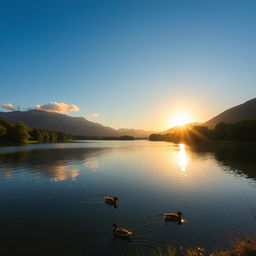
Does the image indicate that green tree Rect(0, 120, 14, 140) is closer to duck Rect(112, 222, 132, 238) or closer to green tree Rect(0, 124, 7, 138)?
green tree Rect(0, 124, 7, 138)

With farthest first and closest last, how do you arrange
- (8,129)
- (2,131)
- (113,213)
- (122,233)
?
(8,129) < (2,131) < (113,213) < (122,233)

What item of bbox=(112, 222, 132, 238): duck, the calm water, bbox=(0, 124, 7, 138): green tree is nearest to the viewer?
the calm water

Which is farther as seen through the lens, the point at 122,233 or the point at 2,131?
the point at 2,131

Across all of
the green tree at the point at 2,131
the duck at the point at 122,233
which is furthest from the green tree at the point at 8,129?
the duck at the point at 122,233

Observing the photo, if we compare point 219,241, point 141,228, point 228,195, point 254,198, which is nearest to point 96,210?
point 141,228

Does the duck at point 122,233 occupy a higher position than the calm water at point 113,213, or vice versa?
the duck at point 122,233

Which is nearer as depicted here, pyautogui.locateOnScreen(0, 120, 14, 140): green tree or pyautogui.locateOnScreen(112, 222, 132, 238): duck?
pyautogui.locateOnScreen(112, 222, 132, 238): duck

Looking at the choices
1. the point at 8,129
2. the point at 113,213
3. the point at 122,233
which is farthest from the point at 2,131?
the point at 122,233

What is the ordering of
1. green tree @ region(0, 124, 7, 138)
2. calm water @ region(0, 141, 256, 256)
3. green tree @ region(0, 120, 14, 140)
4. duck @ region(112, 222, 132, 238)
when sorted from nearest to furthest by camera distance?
calm water @ region(0, 141, 256, 256) → duck @ region(112, 222, 132, 238) → green tree @ region(0, 124, 7, 138) → green tree @ region(0, 120, 14, 140)

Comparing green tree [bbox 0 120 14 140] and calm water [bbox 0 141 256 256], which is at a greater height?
green tree [bbox 0 120 14 140]

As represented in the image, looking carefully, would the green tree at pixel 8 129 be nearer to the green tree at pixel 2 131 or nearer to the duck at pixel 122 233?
the green tree at pixel 2 131

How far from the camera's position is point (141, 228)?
1647 cm

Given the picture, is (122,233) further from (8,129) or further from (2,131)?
(8,129)

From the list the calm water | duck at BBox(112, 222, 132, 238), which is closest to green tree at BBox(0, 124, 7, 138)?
the calm water
